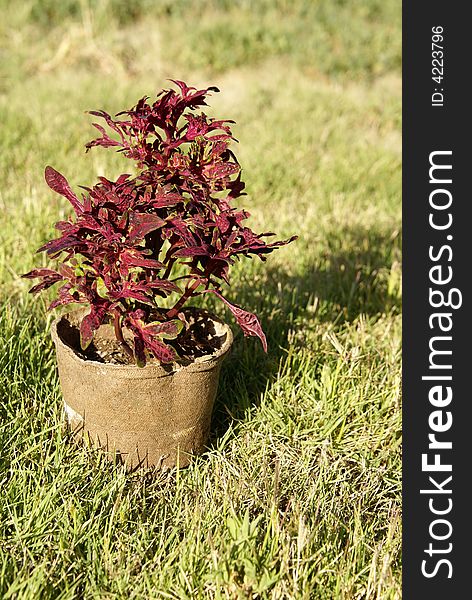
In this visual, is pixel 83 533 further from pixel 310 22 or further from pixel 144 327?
pixel 310 22

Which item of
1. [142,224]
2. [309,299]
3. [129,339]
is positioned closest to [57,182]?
[142,224]

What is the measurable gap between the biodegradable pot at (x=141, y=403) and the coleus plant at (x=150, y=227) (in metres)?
0.09

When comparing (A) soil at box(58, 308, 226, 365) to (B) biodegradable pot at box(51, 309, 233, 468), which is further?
(A) soil at box(58, 308, 226, 365)

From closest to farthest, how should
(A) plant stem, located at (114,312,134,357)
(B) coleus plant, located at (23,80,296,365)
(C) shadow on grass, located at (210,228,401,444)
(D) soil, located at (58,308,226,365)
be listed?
1. (B) coleus plant, located at (23,80,296,365)
2. (A) plant stem, located at (114,312,134,357)
3. (D) soil, located at (58,308,226,365)
4. (C) shadow on grass, located at (210,228,401,444)

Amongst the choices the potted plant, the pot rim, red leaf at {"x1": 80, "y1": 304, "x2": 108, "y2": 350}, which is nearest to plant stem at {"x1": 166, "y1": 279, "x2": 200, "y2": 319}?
the potted plant

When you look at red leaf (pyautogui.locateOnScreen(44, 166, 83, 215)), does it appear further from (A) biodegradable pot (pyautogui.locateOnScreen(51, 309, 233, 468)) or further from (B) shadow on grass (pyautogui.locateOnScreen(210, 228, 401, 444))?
(B) shadow on grass (pyautogui.locateOnScreen(210, 228, 401, 444))

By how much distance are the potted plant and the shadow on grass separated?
354mm

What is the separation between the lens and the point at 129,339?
7.91 ft

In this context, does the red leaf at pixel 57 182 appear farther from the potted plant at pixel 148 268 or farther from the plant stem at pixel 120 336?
the plant stem at pixel 120 336

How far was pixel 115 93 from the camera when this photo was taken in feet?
18.0

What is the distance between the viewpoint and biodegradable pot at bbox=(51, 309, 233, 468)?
2131mm

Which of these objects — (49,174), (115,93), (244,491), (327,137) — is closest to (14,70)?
(115,93)

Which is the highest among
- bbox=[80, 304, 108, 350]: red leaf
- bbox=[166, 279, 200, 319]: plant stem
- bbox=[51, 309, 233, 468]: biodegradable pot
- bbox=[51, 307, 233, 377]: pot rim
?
bbox=[80, 304, 108, 350]: red leaf

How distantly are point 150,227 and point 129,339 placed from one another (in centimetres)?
53
